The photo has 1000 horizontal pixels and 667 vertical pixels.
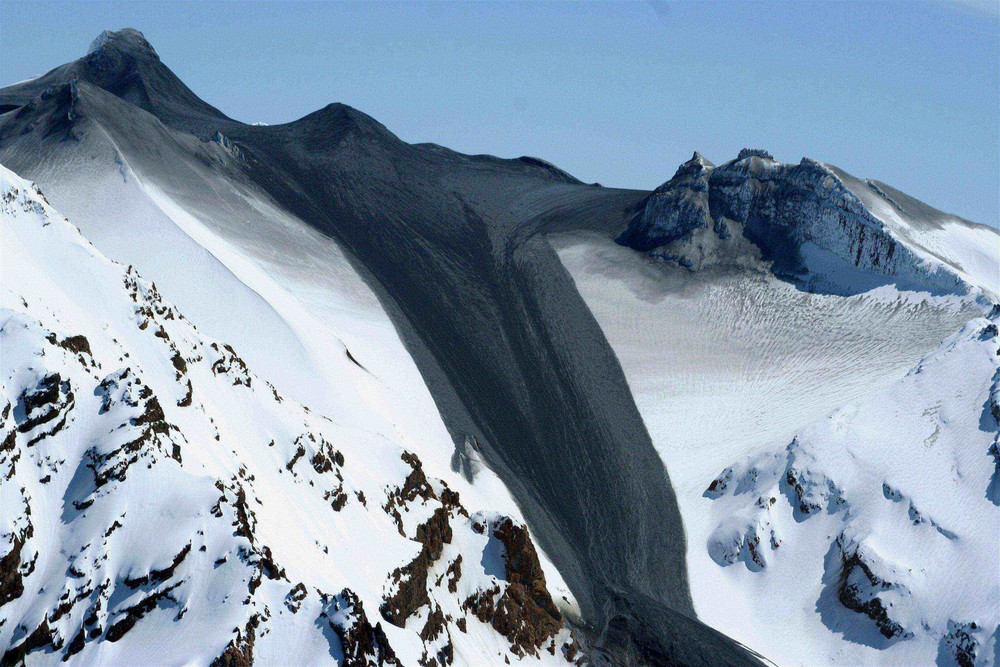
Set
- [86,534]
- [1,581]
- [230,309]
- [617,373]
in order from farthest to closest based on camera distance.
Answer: [617,373] → [230,309] → [86,534] → [1,581]

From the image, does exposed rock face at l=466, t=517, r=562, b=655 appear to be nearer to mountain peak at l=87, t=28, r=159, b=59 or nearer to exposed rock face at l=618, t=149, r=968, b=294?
exposed rock face at l=618, t=149, r=968, b=294

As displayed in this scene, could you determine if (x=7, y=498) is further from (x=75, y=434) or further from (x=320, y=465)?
(x=320, y=465)

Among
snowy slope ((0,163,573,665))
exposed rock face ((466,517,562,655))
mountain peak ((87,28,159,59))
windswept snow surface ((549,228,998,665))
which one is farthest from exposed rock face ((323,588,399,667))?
mountain peak ((87,28,159,59))

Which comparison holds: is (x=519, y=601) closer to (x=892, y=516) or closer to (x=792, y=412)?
(x=892, y=516)

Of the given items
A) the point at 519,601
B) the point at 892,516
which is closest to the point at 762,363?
the point at 892,516

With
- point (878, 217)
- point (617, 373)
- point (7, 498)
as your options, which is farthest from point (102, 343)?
point (878, 217)

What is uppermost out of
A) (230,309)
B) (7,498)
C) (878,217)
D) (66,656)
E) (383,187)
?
(878,217)

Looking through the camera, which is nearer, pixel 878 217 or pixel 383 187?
pixel 878 217
